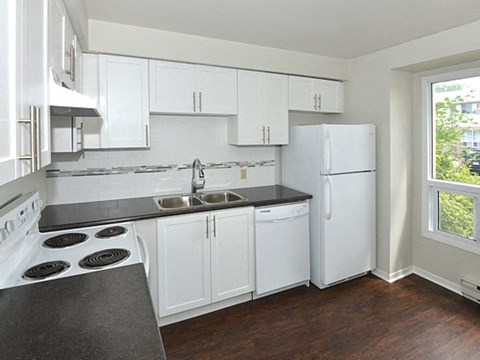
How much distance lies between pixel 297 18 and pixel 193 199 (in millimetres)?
1755

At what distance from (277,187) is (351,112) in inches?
46.7

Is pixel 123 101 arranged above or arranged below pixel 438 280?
above

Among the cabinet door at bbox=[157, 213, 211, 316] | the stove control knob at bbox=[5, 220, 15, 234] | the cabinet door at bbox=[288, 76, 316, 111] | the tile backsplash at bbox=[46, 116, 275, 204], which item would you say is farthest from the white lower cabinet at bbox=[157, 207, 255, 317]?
the cabinet door at bbox=[288, 76, 316, 111]

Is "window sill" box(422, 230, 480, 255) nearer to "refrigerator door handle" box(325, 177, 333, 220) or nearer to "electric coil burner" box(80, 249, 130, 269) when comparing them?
"refrigerator door handle" box(325, 177, 333, 220)

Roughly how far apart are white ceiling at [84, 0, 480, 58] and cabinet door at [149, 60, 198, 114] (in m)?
0.30

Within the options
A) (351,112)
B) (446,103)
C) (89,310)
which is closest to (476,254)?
(446,103)

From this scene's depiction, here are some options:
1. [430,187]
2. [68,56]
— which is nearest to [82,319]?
[68,56]

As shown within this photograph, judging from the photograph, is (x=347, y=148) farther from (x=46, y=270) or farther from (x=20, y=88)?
(x=20, y=88)

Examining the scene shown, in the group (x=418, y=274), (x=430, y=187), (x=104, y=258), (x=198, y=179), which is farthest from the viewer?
(x=418, y=274)

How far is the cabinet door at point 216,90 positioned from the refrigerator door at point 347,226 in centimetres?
113

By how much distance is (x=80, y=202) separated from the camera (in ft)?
8.77

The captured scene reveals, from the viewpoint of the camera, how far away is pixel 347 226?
3025mm

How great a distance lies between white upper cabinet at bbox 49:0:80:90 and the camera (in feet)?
4.46

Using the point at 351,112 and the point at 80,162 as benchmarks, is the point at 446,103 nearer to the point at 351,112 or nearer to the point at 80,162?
the point at 351,112
